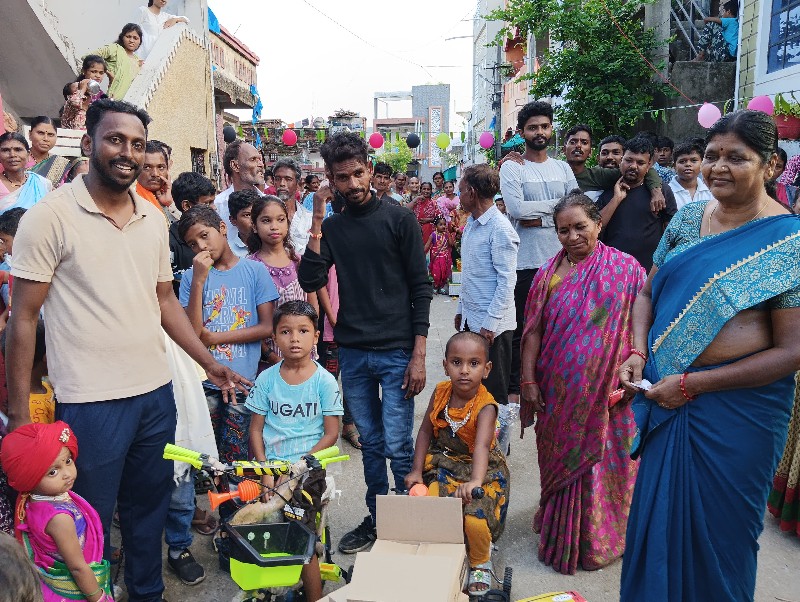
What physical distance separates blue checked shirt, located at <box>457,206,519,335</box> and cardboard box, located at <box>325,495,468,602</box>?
1.61 meters

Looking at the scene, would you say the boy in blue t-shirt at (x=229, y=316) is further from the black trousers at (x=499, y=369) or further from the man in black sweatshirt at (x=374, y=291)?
the black trousers at (x=499, y=369)

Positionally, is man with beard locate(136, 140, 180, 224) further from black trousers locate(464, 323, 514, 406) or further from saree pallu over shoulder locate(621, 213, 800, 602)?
saree pallu over shoulder locate(621, 213, 800, 602)

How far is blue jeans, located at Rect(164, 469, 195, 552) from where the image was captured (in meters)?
3.02

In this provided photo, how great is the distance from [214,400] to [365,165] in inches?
60.3

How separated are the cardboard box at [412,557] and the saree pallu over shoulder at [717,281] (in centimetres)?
103

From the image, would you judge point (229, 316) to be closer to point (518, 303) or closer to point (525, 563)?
point (525, 563)

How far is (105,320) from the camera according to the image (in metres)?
2.24

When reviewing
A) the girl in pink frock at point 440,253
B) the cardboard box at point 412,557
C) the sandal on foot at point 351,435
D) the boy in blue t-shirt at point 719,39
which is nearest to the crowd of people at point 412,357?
the cardboard box at point 412,557

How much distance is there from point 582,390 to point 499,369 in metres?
1.04

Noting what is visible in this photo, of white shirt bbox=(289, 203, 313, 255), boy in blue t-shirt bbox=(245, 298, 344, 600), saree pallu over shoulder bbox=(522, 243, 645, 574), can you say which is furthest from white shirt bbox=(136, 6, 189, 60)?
saree pallu over shoulder bbox=(522, 243, 645, 574)

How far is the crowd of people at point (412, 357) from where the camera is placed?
6.88 feet

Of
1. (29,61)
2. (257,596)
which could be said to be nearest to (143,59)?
(29,61)

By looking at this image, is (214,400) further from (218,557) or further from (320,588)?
(320,588)

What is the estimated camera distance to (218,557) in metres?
3.18
